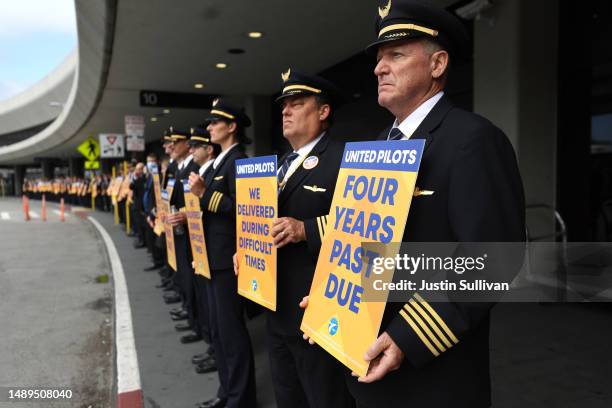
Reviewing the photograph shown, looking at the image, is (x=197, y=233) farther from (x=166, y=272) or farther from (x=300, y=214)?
(x=166, y=272)

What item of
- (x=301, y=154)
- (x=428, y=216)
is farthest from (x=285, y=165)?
(x=428, y=216)

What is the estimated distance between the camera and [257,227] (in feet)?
8.65

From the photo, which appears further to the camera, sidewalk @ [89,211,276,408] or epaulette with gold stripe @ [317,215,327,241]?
sidewalk @ [89,211,276,408]

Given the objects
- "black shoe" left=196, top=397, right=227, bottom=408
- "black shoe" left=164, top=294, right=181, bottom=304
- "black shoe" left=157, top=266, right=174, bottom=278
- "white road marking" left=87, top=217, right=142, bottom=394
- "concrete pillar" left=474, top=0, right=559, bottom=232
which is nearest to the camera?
"black shoe" left=196, top=397, right=227, bottom=408

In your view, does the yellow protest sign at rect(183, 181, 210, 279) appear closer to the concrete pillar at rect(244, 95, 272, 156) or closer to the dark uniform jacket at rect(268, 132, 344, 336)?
the dark uniform jacket at rect(268, 132, 344, 336)

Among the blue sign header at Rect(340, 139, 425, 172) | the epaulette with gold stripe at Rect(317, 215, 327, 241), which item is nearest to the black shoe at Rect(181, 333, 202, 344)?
the epaulette with gold stripe at Rect(317, 215, 327, 241)

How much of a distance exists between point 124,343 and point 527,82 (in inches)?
225

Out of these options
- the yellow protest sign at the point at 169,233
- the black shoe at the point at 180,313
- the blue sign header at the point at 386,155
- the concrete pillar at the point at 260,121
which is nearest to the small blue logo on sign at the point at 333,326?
the blue sign header at the point at 386,155

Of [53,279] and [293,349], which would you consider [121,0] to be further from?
[293,349]

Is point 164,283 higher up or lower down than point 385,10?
lower down

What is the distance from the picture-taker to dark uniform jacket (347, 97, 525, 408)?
1372 mm

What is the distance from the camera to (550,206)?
6090 millimetres

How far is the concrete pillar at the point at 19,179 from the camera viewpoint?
63213 millimetres

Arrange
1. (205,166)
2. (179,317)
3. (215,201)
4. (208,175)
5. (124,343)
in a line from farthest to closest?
(179,317) → (124,343) → (205,166) → (208,175) → (215,201)
